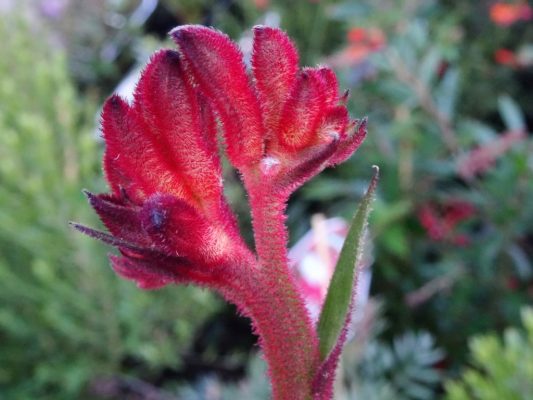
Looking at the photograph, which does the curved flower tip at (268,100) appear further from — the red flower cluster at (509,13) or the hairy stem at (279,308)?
the red flower cluster at (509,13)

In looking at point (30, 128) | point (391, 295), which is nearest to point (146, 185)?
point (30, 128)

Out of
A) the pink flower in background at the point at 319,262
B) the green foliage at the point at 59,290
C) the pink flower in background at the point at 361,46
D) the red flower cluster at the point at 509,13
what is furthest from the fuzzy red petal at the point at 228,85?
the red flower cluster at the point at 509,13

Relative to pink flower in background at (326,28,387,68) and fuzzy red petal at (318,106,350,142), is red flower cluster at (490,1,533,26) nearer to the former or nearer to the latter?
pink flower in background at (326,28,387,68)

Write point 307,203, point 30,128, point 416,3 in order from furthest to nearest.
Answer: point 307,203, point 416,3, point 30,128

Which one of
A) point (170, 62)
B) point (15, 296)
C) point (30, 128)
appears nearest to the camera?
point (170, 62)

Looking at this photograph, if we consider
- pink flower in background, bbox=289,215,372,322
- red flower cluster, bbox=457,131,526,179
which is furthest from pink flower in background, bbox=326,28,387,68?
pink flower in background, bbox=289,215,372,322

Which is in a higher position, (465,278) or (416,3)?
(416,3)

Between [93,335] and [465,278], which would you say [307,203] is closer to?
[465,278]

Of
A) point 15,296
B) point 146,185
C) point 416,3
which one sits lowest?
point 146,185

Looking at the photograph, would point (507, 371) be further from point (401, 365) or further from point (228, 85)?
point (228, 85)
